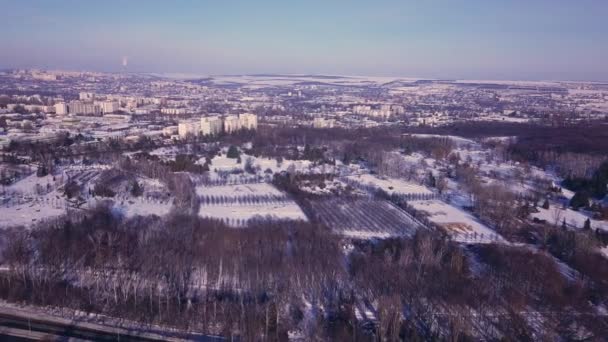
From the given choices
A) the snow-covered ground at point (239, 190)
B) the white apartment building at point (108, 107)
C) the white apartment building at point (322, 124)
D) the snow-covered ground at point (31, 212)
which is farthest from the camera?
the white apartment building at point (108, 107)

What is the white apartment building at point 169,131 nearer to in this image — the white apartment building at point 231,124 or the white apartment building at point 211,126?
the white apartment building at point 211,126

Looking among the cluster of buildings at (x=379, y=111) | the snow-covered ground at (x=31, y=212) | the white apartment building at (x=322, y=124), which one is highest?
the cluster of buildings at (x=379, y=111)

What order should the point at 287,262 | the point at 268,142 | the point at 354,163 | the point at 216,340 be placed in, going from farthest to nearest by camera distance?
the point at 268,142 → the point at 354,163 → the point at 287,262 → the point at 216,340

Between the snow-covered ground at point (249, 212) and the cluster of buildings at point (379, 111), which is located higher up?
the cluster of buildings at point (379, 111)

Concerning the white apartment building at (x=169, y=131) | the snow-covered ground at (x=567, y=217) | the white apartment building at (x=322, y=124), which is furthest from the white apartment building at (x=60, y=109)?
the snow-covered ground at (x=567, y=217)

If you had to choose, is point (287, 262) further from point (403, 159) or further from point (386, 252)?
point (403, 159)

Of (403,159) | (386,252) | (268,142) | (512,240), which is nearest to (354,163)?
(403,159)

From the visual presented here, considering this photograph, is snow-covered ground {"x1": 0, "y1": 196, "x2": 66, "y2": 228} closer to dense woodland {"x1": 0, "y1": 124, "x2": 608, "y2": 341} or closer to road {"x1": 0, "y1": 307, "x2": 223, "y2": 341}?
dense woodland {"x1": 0, "y1": 124, "x2": 608, "y2": 341}

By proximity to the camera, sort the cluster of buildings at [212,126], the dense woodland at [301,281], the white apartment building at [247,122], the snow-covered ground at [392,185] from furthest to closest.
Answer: the white apartment building at [247,122] < the cluster of buildings at [212,126] < the snow-covered ground at [392,185] < the dense woodland at [301,281]

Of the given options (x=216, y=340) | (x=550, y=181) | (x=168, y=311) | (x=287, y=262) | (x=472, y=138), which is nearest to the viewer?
(x=216, y=340)
